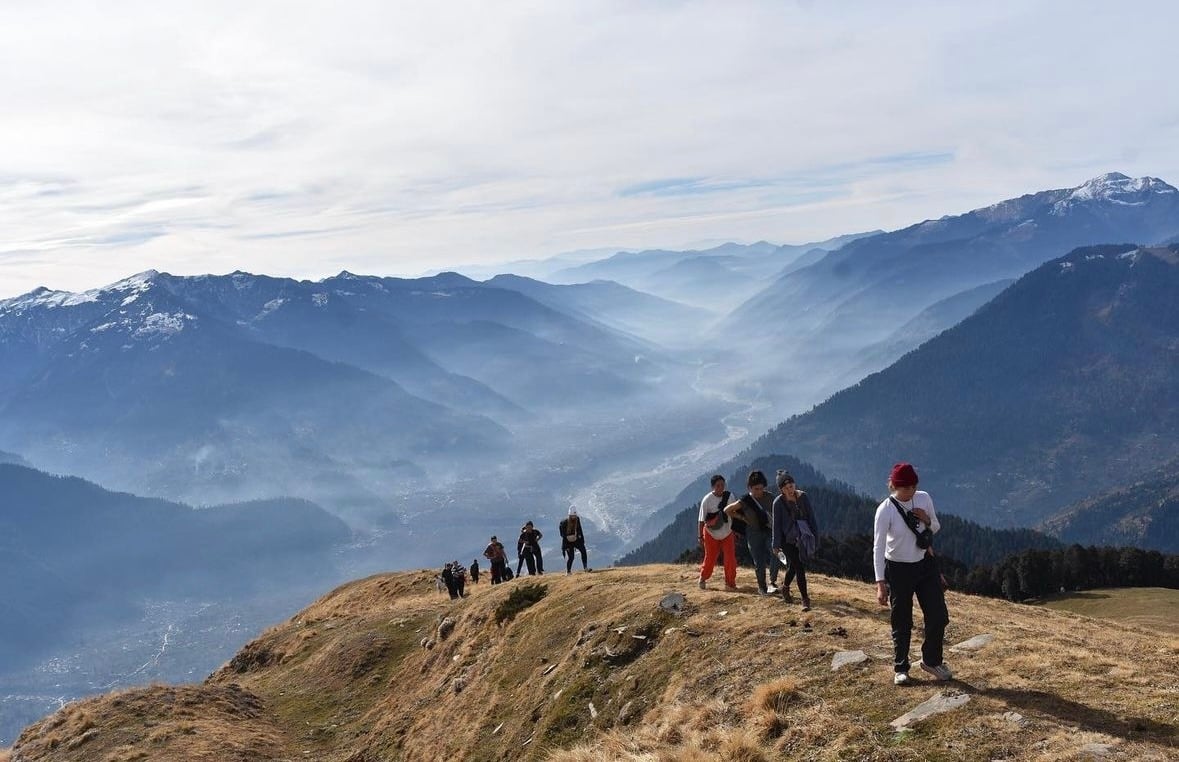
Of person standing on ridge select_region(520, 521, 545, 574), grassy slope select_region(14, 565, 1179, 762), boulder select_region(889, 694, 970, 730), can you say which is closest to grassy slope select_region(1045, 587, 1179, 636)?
person standing on ridge select_region(520, 521, 545, 574)

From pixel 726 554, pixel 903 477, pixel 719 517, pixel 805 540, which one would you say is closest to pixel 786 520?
pixel 805 540

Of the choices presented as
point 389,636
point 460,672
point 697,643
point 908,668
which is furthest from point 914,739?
point 389,636

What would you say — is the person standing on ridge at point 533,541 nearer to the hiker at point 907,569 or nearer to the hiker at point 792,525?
the hiker at point 792,525

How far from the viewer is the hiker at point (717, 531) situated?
19.7m

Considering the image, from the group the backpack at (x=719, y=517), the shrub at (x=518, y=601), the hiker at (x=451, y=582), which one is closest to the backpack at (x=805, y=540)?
the backpack at (x=719, y=517)

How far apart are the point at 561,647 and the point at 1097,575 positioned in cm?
10964

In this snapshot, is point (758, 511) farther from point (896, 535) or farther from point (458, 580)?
point (458, 580)

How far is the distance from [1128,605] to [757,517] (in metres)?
81.7

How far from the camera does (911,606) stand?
1217 cm

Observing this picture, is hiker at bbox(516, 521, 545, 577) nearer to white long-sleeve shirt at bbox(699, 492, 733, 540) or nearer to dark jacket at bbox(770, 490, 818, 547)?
white long-sleeve shirt at bbox(699, 492, 733, 540)

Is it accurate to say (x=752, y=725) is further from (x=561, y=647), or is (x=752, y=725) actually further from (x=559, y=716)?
(x=561, y=647)

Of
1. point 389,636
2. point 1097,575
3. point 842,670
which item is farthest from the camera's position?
point 1097,575

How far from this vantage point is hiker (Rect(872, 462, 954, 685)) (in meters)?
12.0

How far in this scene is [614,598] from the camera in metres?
22.5
